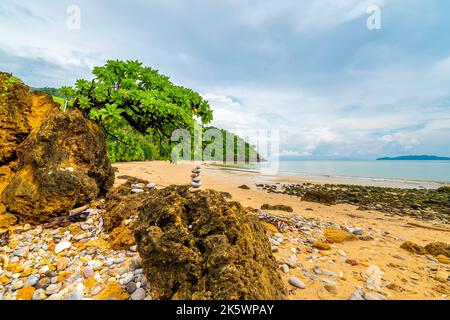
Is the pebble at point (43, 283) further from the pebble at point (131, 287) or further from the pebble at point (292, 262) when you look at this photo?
the pebble at point (292, 262)

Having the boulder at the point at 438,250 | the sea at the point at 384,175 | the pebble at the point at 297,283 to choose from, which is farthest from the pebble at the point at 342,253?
the sea at the point at 384,175

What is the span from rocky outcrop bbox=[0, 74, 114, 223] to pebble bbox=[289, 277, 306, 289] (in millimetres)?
5455

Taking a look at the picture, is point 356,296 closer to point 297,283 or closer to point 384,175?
point 297,283

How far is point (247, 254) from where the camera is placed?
2982 mm

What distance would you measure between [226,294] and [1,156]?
7.30 metres

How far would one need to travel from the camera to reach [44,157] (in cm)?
525

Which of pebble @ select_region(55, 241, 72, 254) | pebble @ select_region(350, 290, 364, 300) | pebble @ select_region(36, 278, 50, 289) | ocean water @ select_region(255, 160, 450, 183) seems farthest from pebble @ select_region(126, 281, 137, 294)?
ocean water @ select_region(255, 160, 450, 183)

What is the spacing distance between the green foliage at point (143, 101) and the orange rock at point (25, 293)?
361 centimetres

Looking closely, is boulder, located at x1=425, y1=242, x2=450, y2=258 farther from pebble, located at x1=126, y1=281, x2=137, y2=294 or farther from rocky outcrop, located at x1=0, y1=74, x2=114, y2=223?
rocky outcrop, located at x1=0, y1=74, x2=114, y2=223

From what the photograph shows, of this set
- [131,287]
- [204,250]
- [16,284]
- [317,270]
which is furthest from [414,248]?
[16,284]

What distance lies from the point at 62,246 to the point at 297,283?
15.8 ft

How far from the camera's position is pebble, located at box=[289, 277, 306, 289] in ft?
12.1
